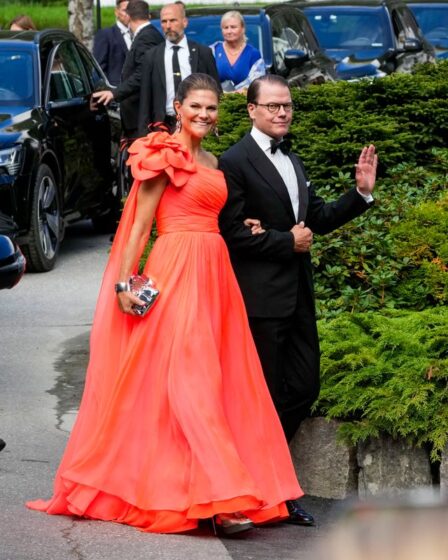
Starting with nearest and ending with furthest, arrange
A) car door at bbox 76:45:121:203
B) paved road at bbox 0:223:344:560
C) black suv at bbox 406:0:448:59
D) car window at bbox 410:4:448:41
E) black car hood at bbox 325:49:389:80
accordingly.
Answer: paved road at bbox 0:223:344:560
car door at bbox 76:45:121:203
black car hood at bbox 325:49:389:80
black suv at bbox 406:0:448:59
car window at bbox 410:4:448:41

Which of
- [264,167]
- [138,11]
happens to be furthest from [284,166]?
[138,11]

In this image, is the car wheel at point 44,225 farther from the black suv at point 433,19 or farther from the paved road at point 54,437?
the black suv at point 433,19

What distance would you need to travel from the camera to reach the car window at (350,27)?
18.5m

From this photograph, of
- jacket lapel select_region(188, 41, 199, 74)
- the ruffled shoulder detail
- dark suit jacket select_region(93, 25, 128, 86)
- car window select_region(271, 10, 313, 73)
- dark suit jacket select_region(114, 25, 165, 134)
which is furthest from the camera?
car window select_region(271, 10, 313, 73)

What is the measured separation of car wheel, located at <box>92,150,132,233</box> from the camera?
1279 cm

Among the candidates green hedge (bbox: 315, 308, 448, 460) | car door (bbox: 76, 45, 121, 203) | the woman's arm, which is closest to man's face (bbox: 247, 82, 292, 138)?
the woman's arm

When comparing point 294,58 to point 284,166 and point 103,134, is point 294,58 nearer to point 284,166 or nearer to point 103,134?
point 103,134

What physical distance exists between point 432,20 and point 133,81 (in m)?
10.0

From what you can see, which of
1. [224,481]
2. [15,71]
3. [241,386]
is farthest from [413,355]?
[15,71]

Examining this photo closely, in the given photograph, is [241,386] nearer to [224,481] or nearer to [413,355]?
[224,481]

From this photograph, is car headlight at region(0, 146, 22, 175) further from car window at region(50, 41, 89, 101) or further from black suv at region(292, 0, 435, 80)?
black suv at region(292, 0, 435, 80)

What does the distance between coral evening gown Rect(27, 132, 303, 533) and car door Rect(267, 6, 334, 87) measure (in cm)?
1079

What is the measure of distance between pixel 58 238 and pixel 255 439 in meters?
6.76

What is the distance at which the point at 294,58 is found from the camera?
1580 cm
